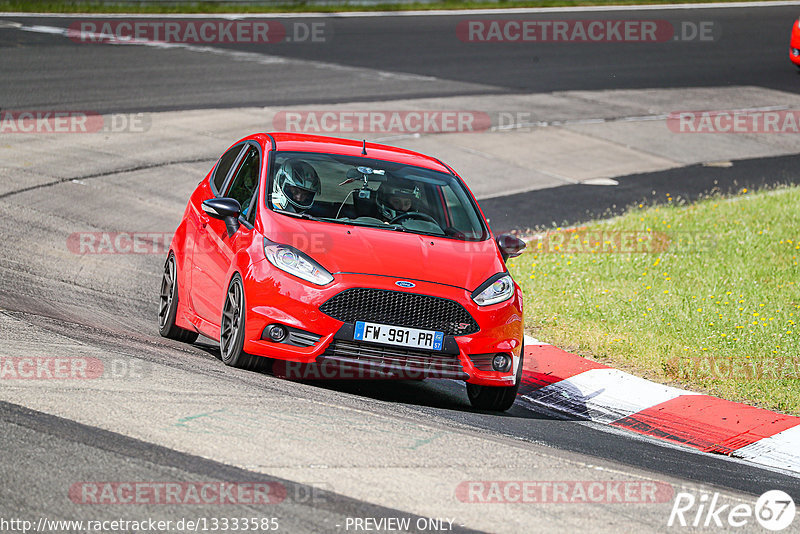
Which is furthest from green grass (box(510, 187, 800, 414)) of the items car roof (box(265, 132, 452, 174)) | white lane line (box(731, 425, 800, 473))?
car roof (box(265, 132, 452, 174))

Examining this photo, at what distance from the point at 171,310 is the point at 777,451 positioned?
4.74 m

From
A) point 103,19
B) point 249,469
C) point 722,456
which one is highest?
point 103,19

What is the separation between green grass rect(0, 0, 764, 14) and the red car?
851 inches

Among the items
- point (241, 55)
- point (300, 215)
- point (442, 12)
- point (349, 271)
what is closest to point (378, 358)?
point (349, 271)

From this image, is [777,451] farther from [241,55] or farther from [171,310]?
[241,55]

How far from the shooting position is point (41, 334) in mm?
7551

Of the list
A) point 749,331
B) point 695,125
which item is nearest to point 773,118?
point 695,125

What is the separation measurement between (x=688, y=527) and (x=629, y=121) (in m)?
16.6

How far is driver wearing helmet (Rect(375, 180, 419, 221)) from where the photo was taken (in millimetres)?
8445

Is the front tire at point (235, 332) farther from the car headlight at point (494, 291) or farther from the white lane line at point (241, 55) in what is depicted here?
the white lane line at point (241, 55)

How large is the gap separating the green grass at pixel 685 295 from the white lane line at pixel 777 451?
690 mm

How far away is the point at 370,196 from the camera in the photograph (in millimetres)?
8477

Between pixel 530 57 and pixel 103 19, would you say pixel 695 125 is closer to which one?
pixel 530 57

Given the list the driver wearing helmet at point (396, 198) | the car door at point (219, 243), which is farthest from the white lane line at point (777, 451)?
the car door at point (219, 243)
